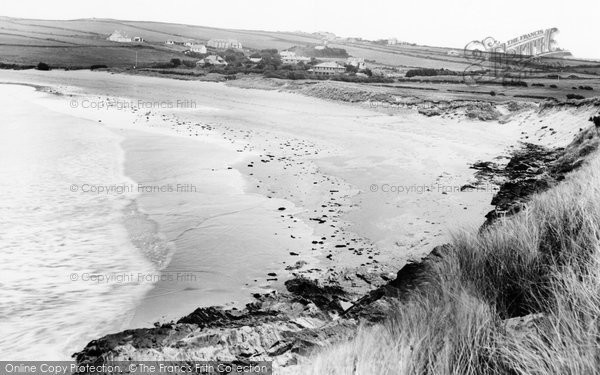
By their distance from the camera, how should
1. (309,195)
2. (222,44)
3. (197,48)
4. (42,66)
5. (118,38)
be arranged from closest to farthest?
(309,195) → (42,66) → (118,38) → (197,48) → (222,44)

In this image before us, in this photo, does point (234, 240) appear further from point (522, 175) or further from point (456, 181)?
point (522, 175)

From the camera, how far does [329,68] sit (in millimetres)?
68500

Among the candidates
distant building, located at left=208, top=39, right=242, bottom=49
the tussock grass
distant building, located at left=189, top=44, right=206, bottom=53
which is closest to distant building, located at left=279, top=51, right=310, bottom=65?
distant building, located at left=189, top=44, right=206, bottom=53

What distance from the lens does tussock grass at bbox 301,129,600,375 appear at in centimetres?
234

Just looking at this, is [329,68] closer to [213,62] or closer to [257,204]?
[213,62]

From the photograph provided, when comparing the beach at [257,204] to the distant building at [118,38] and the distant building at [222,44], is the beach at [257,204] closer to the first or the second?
the distant building at [118,38]

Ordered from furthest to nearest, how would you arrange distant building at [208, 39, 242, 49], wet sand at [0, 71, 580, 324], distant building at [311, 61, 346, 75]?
distant building at [208, 39, 242, 49], distant building at [311, 61, 346, 75], wet sand at [0, 71, 580, 324]

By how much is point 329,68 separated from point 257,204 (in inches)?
2508

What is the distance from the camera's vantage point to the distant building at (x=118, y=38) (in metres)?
90.8

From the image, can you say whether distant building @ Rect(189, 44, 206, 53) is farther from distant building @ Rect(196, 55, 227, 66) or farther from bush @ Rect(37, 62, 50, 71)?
bush @ Rect(37, 62, 50, 71)

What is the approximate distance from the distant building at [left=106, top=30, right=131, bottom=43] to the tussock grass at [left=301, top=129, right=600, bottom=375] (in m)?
98.5

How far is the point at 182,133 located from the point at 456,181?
1023 centimetres

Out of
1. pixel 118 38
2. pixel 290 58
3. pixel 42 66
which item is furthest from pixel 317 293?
pixel 118 38

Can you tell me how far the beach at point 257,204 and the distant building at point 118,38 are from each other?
83.0 metres
